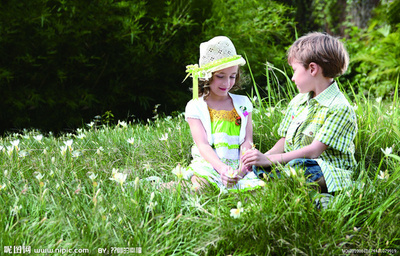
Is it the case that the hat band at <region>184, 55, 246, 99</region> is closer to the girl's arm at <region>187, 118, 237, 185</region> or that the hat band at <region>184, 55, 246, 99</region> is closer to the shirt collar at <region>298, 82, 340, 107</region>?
the girl's arm at <region>187, 118, 237, 185</region>

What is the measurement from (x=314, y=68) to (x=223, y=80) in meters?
0.67

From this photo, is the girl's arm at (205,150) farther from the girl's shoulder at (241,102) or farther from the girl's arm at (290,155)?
the girl's shoulder at (241,102)

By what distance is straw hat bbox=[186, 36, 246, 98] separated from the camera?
10.4 feet

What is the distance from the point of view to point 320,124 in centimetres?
282

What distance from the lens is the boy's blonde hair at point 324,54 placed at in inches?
113

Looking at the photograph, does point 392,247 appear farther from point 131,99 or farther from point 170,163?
point 131,99

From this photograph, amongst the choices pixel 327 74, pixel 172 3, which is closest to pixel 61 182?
pixel 327 74

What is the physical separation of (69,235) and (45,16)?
4.22 metres

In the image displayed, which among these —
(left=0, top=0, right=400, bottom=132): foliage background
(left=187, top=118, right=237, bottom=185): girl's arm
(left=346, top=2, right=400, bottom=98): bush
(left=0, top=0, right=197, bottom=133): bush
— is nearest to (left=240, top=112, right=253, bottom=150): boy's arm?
(left=187, top=118, right=237, bottom=185): girl's arm

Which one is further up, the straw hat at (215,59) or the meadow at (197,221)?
the straw hat at (215,59)

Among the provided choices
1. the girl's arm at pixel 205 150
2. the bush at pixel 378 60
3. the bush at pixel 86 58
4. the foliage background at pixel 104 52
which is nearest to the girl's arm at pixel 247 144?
the girl's arm at pixel 205 150

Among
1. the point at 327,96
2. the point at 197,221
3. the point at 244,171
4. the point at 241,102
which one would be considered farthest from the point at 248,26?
the point at 197,221

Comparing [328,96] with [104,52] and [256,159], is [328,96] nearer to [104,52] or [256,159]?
[256,159]

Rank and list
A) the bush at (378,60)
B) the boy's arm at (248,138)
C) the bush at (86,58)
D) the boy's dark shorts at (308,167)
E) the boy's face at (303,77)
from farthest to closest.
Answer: the bush at (378,60), the bush at (86,58), the boy's arm at (248,138), the boy's face at (303,77), the boy's dark shorts at (308,167)
